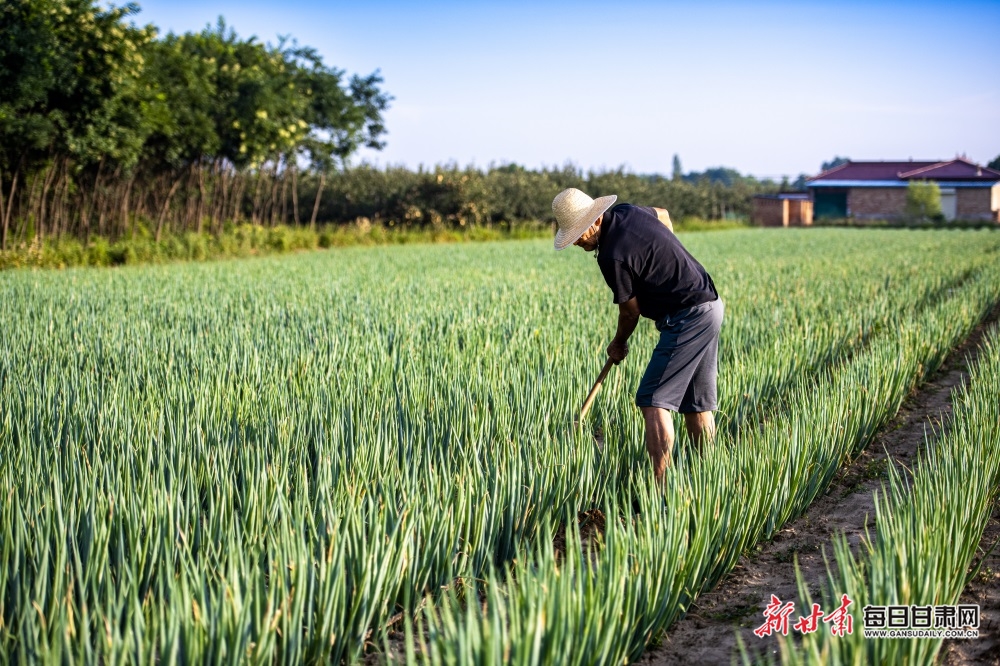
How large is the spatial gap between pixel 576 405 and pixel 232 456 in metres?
1.53

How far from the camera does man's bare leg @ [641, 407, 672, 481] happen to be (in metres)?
3.16

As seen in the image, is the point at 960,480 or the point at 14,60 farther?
the point at 14,60

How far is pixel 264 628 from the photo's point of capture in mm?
1737

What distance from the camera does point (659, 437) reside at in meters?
3.19

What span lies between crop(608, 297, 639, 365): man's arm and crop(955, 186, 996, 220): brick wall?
43.6m

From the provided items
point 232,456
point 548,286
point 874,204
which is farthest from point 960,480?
point 874,204

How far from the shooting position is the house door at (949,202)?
1668 inches

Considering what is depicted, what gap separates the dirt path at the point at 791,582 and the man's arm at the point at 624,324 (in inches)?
35.5

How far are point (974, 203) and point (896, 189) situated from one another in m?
3.67

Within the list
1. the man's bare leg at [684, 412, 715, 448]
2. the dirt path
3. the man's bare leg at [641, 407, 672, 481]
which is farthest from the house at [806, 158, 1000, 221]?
the man's bare leg at [641, 407, 672, 481]

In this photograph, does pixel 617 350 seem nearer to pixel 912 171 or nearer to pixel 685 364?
pixel 685 364

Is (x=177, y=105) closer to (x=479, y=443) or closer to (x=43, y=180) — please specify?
(x=43, y=180)

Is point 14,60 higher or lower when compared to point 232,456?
higher

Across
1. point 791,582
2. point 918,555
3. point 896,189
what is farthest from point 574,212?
point 896,189
